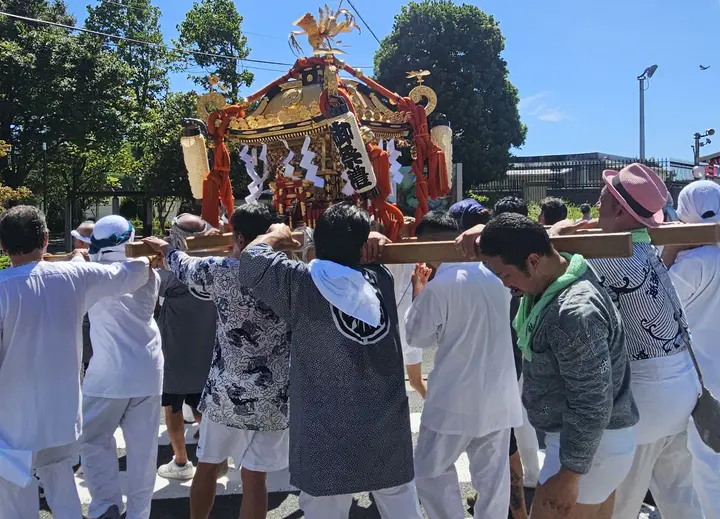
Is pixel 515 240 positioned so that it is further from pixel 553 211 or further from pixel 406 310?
pixel 406 310

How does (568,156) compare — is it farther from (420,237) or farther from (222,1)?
(420,237)

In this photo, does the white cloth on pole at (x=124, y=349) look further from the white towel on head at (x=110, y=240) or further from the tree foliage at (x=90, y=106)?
the tree foliage at (x=90, y=106)

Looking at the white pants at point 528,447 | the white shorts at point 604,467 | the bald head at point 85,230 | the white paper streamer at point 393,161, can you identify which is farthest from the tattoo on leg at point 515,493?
the bald head at point 85,230

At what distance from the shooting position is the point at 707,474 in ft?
9.06

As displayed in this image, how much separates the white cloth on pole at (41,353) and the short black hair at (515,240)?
186cm

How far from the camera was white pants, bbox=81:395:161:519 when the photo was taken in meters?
3.00

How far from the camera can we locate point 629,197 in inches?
88.9

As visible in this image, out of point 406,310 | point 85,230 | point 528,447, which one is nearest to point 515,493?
point 528,447

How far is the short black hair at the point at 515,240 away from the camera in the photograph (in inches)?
73.5

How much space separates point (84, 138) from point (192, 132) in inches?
621

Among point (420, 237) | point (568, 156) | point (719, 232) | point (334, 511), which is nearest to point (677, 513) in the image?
point (719, 232)

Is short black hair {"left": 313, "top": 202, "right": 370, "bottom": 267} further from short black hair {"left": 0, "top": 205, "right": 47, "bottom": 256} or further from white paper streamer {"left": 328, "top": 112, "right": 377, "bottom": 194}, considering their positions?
white paper streamer {"left": 328, "top": 112, "right": 377, "bottom": 194}

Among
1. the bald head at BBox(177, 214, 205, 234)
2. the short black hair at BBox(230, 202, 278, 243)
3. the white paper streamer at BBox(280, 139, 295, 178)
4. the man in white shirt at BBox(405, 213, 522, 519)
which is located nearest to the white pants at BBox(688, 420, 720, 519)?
the man in white shirt at BBox(405, 213, 522, 519)

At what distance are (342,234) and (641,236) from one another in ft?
3.82
